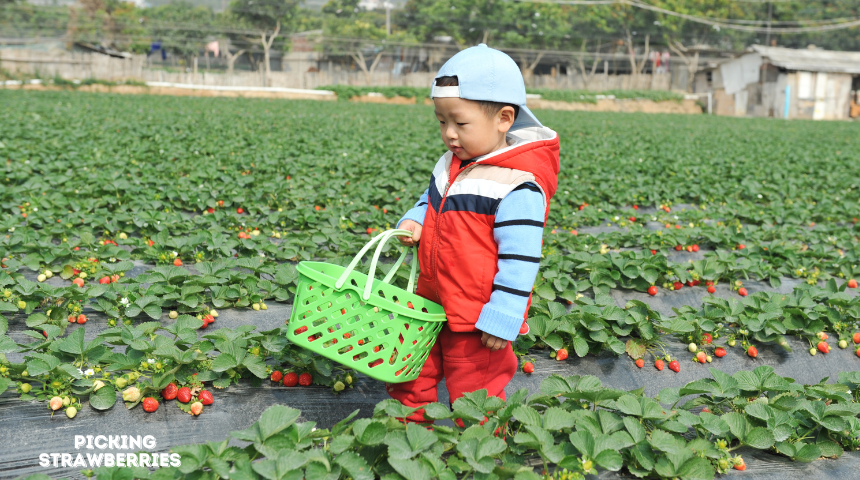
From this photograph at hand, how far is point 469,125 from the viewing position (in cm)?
200

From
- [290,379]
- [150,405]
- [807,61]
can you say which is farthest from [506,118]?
[807,61]

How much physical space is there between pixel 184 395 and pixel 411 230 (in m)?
1.04

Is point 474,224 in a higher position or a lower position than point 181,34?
lower

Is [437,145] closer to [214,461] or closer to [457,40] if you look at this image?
[214,461]

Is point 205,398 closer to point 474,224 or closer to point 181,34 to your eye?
point 474,224

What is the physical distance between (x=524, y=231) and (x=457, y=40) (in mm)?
48002

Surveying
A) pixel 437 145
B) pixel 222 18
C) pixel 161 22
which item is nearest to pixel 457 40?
pixel 222 18

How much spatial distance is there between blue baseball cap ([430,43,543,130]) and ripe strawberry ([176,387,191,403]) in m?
1.40

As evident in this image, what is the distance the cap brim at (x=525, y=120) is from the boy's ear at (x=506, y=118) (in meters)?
0.07

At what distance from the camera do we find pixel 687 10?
48.0m

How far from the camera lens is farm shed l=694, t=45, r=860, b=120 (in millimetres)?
30938

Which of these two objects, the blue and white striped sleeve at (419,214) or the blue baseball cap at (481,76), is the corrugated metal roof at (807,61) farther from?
the blue baseball cap at (481,76)

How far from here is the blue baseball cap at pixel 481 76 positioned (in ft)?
6.29

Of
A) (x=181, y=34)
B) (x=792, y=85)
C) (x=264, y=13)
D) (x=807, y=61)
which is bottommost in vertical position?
(x=792, y=85)
